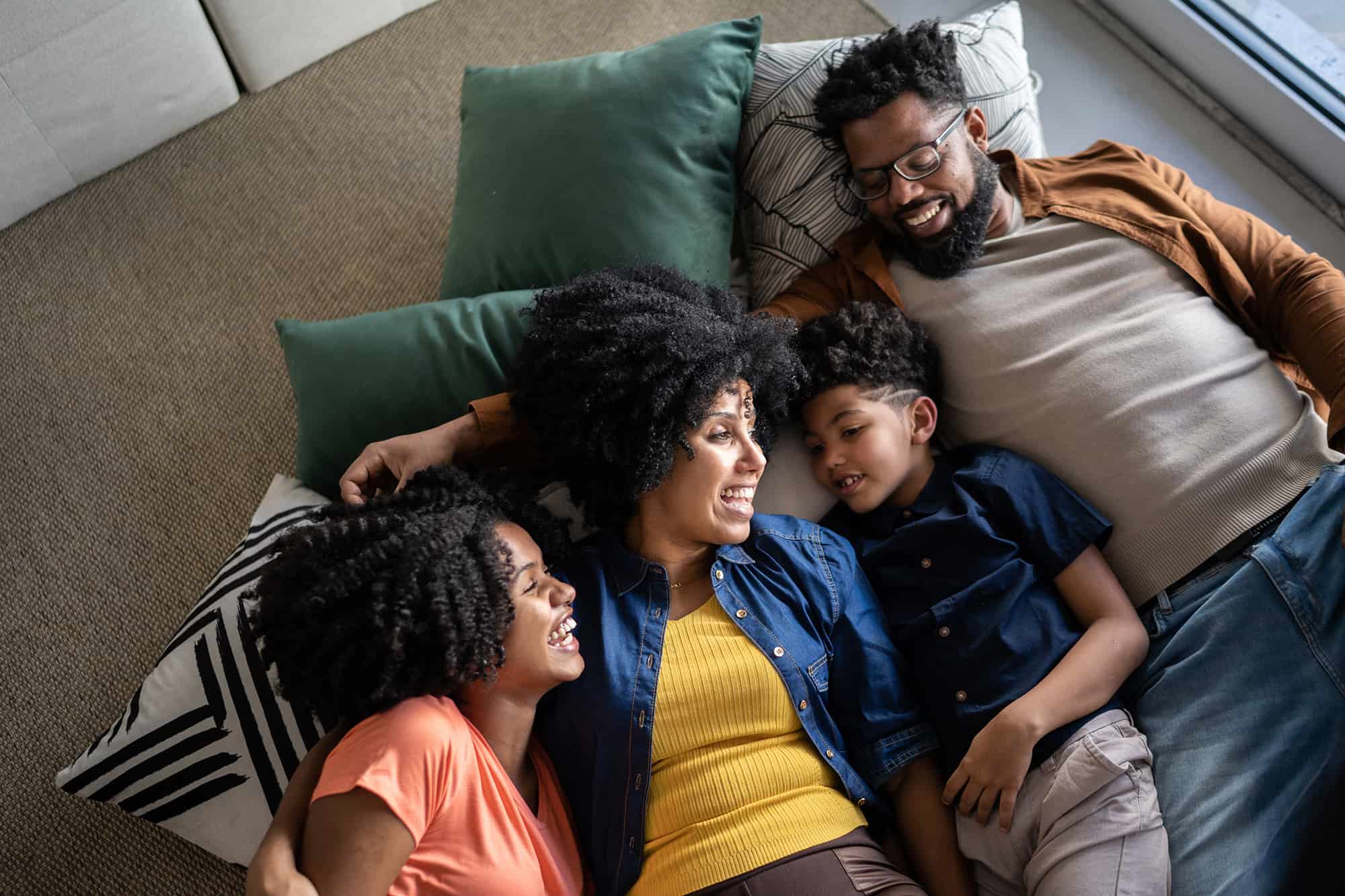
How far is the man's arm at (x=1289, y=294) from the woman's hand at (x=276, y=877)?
1.50 metres

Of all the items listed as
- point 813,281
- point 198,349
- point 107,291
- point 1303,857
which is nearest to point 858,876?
point 1303,857

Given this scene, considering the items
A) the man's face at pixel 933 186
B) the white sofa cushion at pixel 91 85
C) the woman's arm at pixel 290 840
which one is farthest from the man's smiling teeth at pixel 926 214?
the white sofa cushion at pixel 91 85

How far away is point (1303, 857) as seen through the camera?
1210 mm

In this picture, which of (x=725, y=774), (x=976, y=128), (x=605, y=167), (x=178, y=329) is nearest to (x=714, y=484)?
(x=725, y=774)

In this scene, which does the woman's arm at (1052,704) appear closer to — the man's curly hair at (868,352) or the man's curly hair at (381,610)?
the man's curly hair at (868,352)

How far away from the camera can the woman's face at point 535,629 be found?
1262mm

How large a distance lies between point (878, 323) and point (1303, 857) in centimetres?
90

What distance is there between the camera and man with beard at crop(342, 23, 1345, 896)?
127 cm

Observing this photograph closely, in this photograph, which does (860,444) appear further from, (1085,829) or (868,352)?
(1085,829)

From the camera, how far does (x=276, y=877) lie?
41.6 inches

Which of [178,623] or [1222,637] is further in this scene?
[178,623]

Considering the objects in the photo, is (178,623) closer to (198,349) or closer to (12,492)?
(12,492)

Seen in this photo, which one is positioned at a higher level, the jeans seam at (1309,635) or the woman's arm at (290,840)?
the woman's arm at (290,840)

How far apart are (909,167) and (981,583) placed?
70 cm
